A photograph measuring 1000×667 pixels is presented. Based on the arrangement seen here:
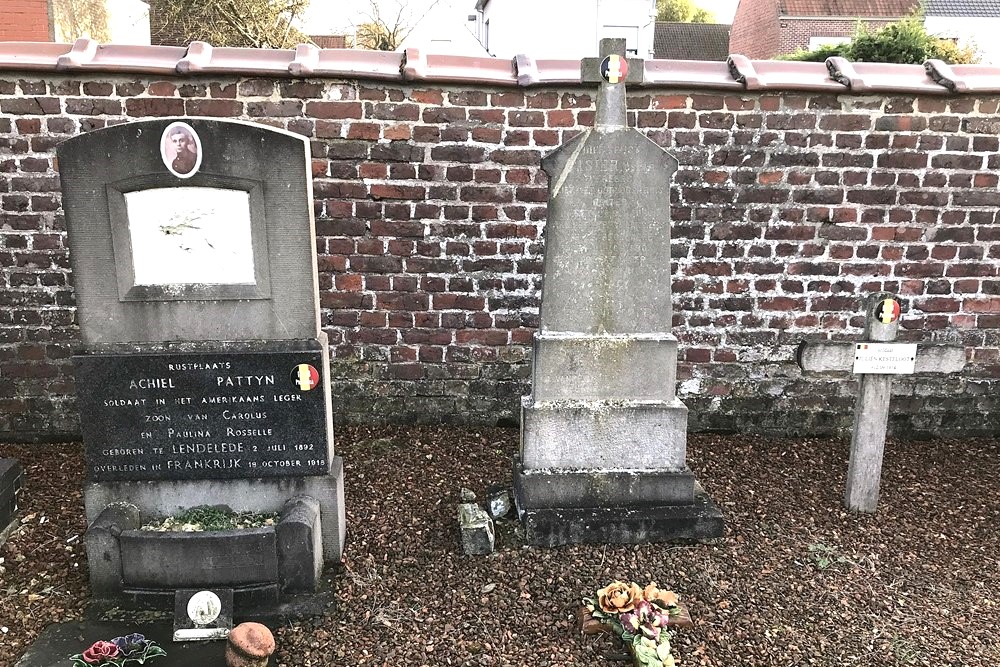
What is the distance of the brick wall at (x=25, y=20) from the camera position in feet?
26.7

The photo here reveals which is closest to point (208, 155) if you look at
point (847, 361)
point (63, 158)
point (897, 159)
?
point (63, 158)

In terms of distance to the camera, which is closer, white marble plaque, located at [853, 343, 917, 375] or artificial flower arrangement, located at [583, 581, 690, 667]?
artificial flower arrangement, located at [583, 581, 690, 667]

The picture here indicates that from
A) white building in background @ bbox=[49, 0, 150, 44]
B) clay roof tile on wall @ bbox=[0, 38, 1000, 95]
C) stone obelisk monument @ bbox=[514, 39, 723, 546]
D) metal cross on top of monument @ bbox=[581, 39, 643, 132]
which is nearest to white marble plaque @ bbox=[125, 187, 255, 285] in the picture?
stone obelisk monument @ bbox=[514, 39, 723, 546]

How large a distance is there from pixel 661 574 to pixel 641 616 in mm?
506

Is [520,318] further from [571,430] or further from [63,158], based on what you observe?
[63,158]

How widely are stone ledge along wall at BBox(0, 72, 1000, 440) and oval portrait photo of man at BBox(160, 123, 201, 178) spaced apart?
1516mm

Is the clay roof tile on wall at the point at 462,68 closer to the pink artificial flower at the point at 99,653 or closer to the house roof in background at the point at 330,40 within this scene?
the pink artificial flower at the point at 99,653

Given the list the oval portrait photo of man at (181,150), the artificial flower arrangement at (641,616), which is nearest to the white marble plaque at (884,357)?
the artificial flower arrangement at (641,616)

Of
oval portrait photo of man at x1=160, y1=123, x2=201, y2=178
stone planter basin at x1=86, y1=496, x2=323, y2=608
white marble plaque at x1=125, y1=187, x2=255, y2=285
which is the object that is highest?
oval portrait photo of man at x1=160, y1=123, x2=201, y2=178

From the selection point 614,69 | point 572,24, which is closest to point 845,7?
point 572,24

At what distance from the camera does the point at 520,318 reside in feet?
15.6

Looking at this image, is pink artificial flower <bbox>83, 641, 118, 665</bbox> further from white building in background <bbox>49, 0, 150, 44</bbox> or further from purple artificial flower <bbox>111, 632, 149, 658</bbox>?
white building in background <bbox>49, 0, 150, 44</bbox>

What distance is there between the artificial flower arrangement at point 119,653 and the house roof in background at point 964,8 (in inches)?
1201

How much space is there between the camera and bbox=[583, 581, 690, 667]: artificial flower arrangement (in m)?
2.61
